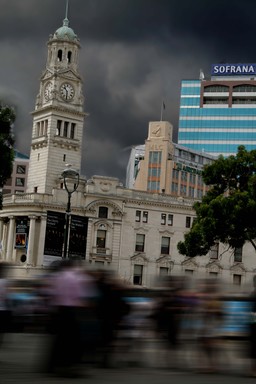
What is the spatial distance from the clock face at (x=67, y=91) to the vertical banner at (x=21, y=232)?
20624 mm

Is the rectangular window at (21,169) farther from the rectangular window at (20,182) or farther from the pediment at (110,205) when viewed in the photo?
the pediment at (110,205)

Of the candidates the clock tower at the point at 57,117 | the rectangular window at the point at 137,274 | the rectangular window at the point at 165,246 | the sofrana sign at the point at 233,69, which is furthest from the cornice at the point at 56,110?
the sofrana sign at the point at 233,69

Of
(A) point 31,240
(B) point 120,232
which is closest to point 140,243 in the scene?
(B) point 120,232

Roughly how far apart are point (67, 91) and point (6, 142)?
48091 mm

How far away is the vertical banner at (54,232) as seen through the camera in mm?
54625

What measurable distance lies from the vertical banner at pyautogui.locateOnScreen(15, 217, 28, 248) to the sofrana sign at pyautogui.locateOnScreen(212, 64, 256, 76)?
83824 mm

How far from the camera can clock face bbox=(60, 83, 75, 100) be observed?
96750mm

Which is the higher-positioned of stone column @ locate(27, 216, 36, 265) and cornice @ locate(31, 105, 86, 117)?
cornice @ locate(31, 105, 86, 117)

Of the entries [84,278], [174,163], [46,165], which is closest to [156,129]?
[174,163]

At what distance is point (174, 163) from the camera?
144 m

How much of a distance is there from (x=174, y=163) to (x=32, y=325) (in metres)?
122

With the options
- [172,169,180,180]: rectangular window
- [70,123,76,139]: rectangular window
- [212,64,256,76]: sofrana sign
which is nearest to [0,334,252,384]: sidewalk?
[70,123,76,139]: rectangular window

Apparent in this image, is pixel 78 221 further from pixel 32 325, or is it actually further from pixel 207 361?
pixel 207 361

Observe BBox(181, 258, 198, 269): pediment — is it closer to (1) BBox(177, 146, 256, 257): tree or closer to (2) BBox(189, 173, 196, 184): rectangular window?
(1) BBox(177, 146, 256, 257): tree
